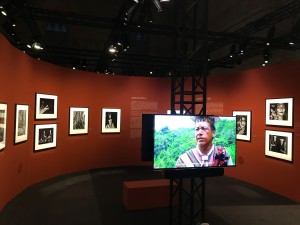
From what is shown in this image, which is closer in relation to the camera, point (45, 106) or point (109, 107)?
point (45, 106)

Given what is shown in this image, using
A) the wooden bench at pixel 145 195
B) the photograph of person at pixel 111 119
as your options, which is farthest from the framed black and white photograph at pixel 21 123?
the photograph of person at pixel 111 119

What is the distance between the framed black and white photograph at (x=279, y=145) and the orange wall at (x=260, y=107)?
0.37 ft

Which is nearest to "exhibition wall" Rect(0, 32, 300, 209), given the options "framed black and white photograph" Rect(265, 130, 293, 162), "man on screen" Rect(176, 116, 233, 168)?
"framed black and white photograph" Rect(265, 130, 293, 162)

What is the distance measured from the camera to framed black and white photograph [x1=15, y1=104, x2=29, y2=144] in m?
5.99

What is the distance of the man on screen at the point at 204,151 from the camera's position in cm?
388

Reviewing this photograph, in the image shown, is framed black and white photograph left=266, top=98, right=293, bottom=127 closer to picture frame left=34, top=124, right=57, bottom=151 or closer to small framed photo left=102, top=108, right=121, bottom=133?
small framed photo left=102, top=108, right=121, bottom=133

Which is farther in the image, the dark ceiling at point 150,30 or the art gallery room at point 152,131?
the dark ceiling at point 150,30

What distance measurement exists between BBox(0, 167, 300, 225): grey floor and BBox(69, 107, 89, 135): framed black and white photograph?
70.2 inches

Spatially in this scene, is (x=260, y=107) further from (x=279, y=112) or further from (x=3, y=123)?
(x=3, y=123)

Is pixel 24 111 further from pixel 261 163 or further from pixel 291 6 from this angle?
pixel 291 6

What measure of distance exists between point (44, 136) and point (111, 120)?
2.78 m

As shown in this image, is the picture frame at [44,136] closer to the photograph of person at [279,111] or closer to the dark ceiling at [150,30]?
the dark ceiling at [150,30]

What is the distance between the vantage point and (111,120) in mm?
9703

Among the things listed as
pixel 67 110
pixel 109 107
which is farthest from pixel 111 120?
pixel 67 110
